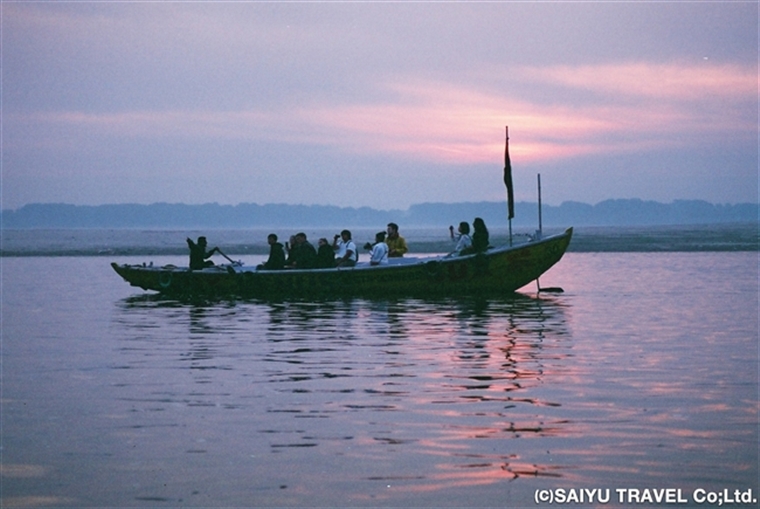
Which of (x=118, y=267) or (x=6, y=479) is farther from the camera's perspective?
(x=118, y=267)

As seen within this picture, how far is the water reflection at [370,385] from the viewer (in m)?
9.30

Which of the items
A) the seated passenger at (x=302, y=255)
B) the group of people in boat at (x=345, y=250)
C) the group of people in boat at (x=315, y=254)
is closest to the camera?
the group of people in boat at (x=345, y=250)

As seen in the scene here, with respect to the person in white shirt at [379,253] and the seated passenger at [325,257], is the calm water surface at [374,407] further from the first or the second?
the seated passenger at [325,257]

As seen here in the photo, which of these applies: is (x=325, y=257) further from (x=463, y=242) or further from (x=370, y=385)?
(x=370, y=385)

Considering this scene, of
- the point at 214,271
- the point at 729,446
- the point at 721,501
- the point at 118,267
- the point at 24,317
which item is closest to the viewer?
the point at 721,501

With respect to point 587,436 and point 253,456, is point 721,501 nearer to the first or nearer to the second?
point 587,436

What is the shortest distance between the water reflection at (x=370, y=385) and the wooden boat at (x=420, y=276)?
3640mm

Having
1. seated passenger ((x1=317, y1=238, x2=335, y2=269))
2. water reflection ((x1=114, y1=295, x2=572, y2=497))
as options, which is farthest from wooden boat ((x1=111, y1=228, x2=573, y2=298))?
water reflection ((x1=114, y1=295, x2=572, y2=497))

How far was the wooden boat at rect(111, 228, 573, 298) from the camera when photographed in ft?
90.9

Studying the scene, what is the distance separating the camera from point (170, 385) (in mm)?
13477

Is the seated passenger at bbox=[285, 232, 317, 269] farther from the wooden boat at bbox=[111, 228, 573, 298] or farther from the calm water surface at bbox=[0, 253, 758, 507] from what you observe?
the calm water surface at bbox=[0, 253, 758, 507]

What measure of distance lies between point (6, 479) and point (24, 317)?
1599cm

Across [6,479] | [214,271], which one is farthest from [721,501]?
Result: [214,271]

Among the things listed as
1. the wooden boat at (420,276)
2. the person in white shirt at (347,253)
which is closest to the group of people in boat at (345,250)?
the person in white shirt at (347,253)
